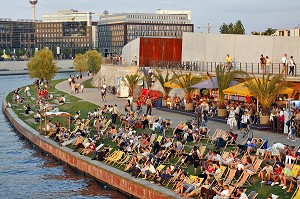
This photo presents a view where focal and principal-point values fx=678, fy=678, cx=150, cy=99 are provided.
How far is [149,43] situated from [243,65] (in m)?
18.0

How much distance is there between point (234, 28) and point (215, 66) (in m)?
75.8

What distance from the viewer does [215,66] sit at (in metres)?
44.3

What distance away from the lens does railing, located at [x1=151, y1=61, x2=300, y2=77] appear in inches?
1581

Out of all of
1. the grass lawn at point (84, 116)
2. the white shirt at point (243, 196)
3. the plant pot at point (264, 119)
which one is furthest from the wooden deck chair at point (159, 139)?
the white shirt at point (243, 196)

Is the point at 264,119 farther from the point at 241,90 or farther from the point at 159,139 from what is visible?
the point at 159,139

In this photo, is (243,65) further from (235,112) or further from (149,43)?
(149,43)

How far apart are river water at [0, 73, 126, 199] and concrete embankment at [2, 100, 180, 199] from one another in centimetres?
36

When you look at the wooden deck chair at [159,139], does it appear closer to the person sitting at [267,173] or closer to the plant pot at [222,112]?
the plant pot at [222,112]

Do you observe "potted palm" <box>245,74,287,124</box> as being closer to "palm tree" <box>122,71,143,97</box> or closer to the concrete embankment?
the concrete embankment

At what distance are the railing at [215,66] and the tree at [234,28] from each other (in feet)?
197

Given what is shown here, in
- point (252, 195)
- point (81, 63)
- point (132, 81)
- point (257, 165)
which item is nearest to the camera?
point (252, 195)

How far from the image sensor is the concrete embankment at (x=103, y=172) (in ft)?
78.1

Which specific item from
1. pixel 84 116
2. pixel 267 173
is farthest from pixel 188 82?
pixel 267 173

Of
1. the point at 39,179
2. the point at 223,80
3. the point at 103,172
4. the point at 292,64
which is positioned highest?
the point at 292,64
